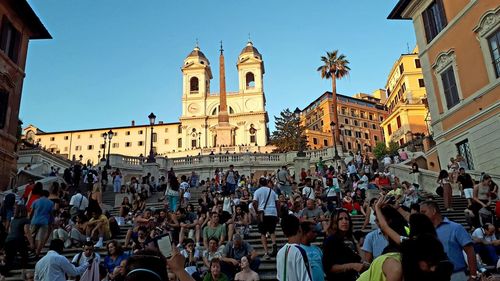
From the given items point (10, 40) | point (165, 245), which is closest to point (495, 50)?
point (165, 245)

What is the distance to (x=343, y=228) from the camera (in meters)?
4.73

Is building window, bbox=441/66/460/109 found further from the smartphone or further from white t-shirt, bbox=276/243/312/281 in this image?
the smartphone

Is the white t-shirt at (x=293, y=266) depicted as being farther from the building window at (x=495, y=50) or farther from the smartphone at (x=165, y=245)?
the building window at (x=495, y=50)

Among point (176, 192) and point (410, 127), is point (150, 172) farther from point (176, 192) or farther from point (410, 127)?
point (410, 127)

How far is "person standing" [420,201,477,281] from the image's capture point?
4566 mm

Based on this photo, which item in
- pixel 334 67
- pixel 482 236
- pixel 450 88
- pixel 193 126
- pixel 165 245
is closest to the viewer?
pixel 165 245

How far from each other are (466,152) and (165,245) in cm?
1922

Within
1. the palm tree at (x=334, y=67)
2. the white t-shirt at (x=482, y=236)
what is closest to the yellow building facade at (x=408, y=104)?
the palm tree at (x=334, y=67)

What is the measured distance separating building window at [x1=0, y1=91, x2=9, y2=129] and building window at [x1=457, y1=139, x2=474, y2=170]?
78.0ft

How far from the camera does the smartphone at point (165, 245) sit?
2.95 metres

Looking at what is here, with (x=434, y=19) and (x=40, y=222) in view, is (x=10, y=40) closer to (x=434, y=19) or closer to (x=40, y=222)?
(x=40, y=222)

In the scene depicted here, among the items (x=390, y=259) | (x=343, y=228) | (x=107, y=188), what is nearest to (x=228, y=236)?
(x=343, y=228)

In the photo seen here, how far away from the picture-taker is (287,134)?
71.9m

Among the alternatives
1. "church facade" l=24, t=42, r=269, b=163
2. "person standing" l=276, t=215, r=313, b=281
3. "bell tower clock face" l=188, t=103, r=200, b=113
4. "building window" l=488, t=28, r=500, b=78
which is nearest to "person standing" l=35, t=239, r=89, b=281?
"person standing" l=276, t=215, r=313, b=281
